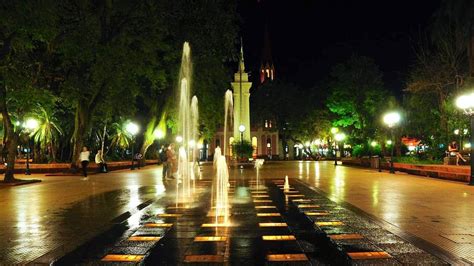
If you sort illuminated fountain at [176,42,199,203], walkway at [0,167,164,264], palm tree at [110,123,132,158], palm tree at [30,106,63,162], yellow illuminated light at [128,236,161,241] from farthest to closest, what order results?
palm tree at [110,123,132,158], palm tree at [30,106,63,162], illuminated fountain at [176,42,199,203], yellow illuminated light at [128,236,161,241], walkway at [0,167,164,264]

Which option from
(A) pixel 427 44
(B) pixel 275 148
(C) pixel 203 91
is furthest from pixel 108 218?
(B) pixel 275 148

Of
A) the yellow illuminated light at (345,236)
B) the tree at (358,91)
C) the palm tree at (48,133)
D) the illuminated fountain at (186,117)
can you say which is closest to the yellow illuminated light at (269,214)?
the yellow illuminated light at (345,236)

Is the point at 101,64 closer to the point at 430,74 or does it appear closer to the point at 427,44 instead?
the point at 430,74

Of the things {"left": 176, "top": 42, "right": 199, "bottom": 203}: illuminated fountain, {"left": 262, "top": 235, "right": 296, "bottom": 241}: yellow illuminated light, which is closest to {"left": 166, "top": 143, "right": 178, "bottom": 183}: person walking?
{"left": 176, "top": 42, "right": 199, "bottom": 203}: illuminated fountain

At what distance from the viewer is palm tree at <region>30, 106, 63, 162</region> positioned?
34.8 m

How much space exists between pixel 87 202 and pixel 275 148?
255ft

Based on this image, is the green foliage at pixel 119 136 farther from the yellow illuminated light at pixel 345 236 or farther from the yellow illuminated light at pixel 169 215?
the yellow illuminated light at pixel 345 236

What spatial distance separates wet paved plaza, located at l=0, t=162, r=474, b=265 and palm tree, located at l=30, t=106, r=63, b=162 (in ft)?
67.9

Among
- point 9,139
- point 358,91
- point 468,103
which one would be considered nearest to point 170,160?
point 9,139

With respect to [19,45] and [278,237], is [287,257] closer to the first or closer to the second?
[278,237]

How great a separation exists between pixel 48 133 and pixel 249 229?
96.9 feet

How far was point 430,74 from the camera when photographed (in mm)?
29859

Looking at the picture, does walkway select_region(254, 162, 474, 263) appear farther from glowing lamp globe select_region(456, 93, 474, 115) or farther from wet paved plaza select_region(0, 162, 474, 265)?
glowing lamp globe select_region(456, 93, 474, 115)

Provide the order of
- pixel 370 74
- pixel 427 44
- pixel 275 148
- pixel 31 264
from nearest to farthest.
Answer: pixel 31 264 → pixel 427 44 → pixel 370 74 → pixel 275 148
